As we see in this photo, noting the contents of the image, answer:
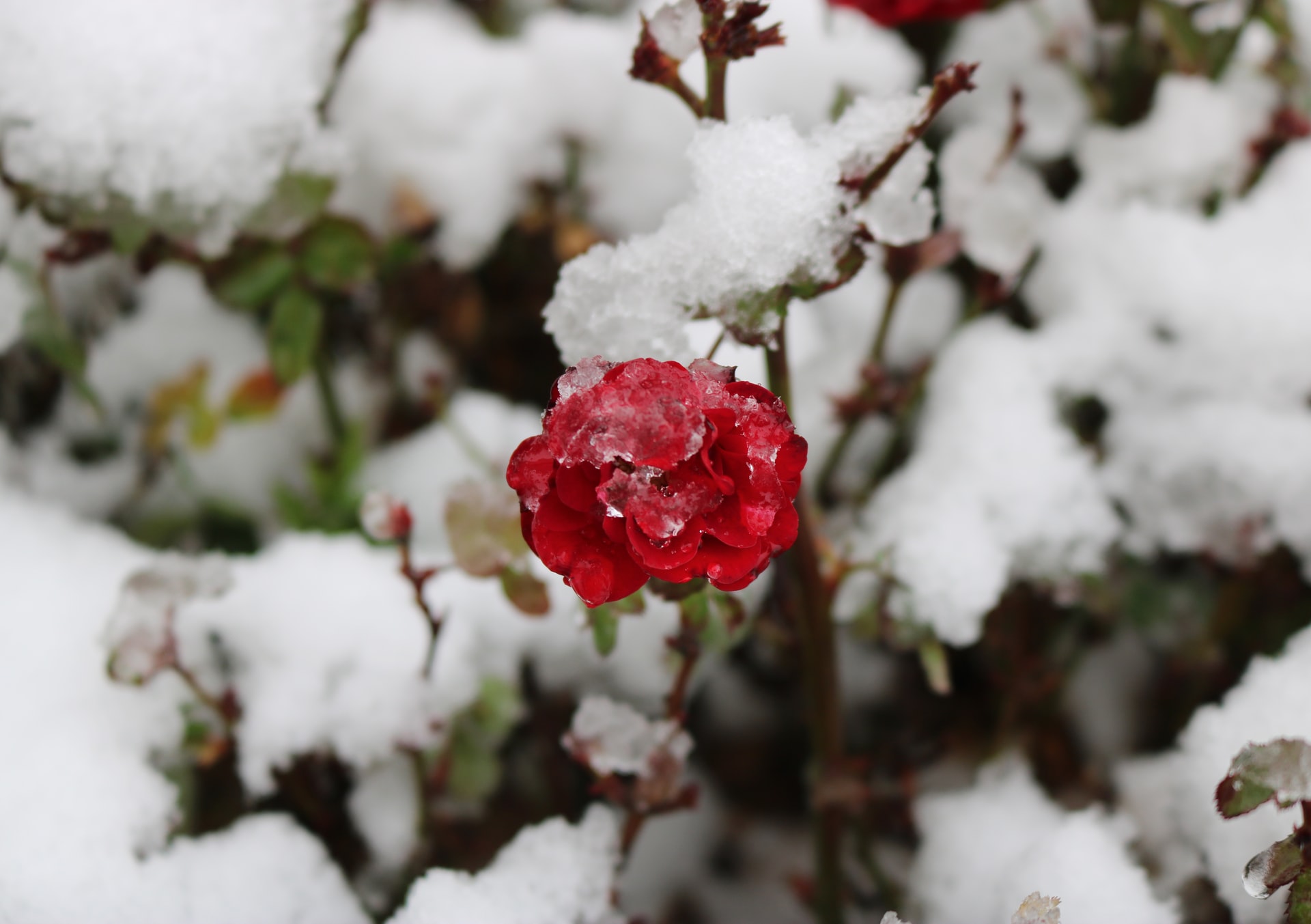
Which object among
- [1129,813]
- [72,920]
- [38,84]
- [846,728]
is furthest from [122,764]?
[1129,813]

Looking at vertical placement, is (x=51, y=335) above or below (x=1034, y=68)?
below

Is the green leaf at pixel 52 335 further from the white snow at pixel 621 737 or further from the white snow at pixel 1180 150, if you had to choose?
the white snow at pixel 1180 150

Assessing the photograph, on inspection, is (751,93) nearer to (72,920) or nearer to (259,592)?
(259,592)

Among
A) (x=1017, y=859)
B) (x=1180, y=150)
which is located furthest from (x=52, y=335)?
(x=1180, y=150)

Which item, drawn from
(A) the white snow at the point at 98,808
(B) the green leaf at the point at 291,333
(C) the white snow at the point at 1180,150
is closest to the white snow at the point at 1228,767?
(C) the white snow at the point at 1180,150

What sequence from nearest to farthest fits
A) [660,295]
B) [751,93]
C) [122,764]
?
[660,295]
[122,764]
[751,93]

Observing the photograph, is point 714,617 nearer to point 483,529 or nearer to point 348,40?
point 483,529

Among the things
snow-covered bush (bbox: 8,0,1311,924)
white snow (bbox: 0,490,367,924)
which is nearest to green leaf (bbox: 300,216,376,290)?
snow-covered bush (bbox: 8,0,1311,924)
